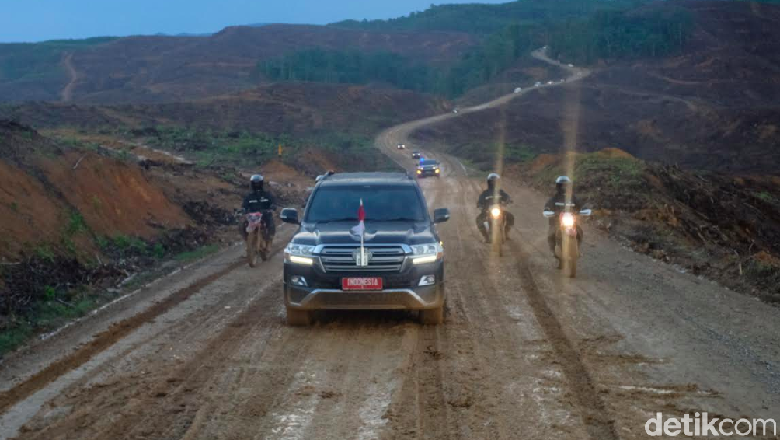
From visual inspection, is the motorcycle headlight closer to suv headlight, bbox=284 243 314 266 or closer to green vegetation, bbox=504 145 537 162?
suv headlight, bbox=284 243 314 266

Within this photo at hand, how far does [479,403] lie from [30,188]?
42.7ft

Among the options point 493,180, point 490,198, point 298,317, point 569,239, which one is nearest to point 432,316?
point 298,317

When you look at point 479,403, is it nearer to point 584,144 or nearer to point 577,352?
point 577,352

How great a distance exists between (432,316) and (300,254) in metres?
1.86

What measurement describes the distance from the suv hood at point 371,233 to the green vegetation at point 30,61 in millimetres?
153096

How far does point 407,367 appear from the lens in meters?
8.41

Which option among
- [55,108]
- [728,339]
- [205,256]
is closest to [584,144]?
[55,108]

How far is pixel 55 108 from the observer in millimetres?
Answer: 70688

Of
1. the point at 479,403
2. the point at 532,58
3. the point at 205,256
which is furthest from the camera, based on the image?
the point at 532,58

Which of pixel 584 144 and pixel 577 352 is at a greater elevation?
pixel 577 352

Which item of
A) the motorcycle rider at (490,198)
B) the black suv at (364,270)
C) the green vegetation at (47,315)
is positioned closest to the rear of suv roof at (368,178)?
the black suv at (364,270)

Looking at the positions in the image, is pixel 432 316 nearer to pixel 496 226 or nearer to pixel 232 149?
pixel 496 226

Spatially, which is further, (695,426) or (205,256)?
(205,256)

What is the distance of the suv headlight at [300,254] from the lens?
989 cm
